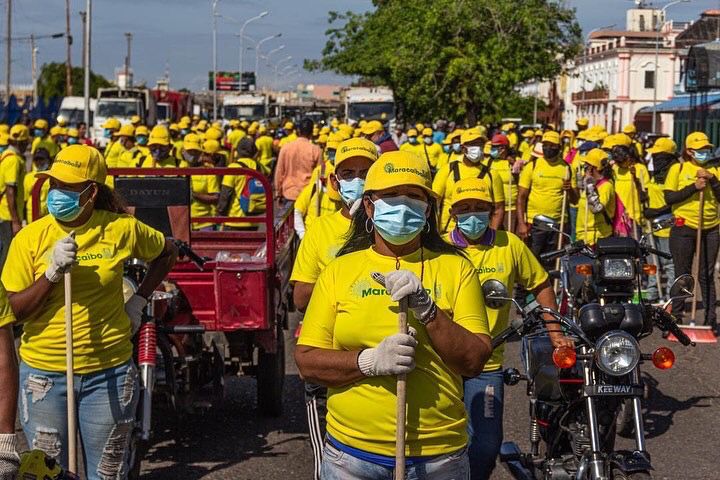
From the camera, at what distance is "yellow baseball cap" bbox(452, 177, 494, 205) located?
6098 millimetres

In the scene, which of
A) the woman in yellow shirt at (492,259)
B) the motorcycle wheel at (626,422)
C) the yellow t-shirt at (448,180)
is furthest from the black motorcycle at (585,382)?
the yellow t-shirt at (448,180)

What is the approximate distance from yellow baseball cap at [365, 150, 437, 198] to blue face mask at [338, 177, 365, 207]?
2.29 m

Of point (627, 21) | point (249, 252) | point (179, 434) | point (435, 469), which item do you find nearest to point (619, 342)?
point (435, 469)

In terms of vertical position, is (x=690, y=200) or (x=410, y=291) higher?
(x=690, y=200)

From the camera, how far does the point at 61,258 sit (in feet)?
16.2

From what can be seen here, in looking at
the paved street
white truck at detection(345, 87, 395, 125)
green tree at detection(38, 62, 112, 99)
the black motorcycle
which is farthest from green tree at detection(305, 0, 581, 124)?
green tree at detection(38, 62, 112, 99)

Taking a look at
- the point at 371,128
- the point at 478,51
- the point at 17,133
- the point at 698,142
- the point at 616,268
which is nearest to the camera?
the point at 616,268

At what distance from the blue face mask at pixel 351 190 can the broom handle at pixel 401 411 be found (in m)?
2.76

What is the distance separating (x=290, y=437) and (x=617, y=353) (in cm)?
316

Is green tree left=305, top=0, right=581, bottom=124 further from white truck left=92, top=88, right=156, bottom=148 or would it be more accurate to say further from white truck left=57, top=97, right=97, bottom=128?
white truck left=57, top=97, right=97, bottom=128

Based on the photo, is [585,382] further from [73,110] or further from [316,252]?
[73,110]

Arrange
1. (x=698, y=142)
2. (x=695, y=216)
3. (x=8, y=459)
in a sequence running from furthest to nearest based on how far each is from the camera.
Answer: (x=695, y=216) < (x=698, y=142) < (x=8, y=459)

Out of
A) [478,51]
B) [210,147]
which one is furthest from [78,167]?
[478,51]

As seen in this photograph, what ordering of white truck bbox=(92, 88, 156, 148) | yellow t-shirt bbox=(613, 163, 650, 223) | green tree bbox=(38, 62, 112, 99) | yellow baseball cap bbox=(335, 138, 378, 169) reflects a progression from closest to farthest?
1. yellow baseball cap bbox=(335, 138, 378, 169)
2. yellow t-shirt bbox=(613, 163, 650, 223)
3. white truck bbox=(92, 88, 156, 148)
4. green tree bbox=(38, 62, 112, 99)
